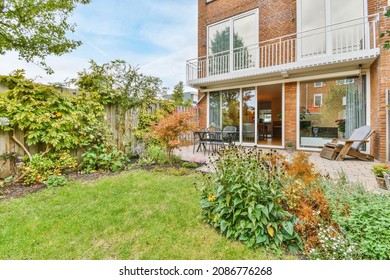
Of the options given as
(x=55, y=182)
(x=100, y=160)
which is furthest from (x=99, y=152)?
(x=55, y=182)

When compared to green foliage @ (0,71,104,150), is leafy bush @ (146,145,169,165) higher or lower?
lower

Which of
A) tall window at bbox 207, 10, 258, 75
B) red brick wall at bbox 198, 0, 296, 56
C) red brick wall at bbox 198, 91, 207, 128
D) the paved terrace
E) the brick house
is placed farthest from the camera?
red brick wall at bbox 198, 91, 207, 128

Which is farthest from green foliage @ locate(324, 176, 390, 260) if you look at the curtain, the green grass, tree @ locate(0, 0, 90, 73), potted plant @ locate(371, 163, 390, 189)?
tree @ locate(0, 0, 90, 73)

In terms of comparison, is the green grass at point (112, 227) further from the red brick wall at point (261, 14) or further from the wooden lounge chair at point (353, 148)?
the red brick wall at point (261, 14)

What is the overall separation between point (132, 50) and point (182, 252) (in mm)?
7572

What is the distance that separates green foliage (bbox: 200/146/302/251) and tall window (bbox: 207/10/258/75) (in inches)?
282

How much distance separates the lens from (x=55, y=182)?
3666 millimetres

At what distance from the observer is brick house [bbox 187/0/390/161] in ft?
19.7

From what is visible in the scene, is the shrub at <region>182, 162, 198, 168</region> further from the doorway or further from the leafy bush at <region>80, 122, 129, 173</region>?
the doorway

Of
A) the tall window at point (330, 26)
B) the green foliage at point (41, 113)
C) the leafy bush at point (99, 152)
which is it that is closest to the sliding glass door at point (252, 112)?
the tall window at point (330, 26)

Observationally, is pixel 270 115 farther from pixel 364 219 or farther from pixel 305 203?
pixel 364 219

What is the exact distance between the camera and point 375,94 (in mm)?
5781

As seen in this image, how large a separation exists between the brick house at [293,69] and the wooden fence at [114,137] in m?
3.63

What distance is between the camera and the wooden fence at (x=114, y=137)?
3967 millimetres
